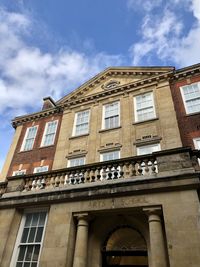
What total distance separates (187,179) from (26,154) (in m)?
13.5

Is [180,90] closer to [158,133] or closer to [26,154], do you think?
[158,133]

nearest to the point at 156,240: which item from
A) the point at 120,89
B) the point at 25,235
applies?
the point at 25,235

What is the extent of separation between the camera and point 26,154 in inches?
678

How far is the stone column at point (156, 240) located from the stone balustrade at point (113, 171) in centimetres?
118

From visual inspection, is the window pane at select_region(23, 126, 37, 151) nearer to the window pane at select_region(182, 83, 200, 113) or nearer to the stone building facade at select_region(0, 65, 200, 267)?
the stone building facade at select_region(0, 65, 200, 267)

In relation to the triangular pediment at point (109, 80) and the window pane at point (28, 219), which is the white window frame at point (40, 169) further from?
the window pane at point (28, 219)

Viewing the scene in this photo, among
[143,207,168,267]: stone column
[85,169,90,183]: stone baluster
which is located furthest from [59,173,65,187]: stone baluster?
[143,207,168,267]: stone column

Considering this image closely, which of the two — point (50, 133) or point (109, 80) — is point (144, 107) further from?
point (50, 133)

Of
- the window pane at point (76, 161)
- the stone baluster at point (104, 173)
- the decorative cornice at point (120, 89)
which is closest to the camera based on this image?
the stone baluster at point (104, 173)

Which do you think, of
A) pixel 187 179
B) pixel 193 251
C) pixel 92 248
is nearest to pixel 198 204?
pixel 187 179

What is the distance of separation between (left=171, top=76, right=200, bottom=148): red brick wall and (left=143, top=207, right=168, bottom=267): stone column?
6.22 metres

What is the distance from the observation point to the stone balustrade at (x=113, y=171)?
7336 mm

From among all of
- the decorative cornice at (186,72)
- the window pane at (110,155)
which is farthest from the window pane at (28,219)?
the decorative cornice at (186,72)

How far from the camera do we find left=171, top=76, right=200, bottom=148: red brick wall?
40.2 ft
